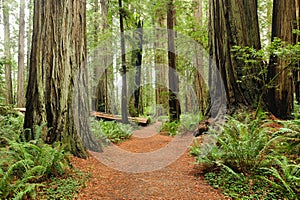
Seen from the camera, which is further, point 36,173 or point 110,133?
point 110,133

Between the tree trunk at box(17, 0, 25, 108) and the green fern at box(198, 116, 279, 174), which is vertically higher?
the tree trunk at box(17, 0, 25, 108)

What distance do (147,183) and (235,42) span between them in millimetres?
4652

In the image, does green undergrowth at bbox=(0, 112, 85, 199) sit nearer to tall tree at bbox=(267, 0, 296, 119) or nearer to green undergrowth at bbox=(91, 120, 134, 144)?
green undergrowth at bbox=(91, 120, 134, 144)

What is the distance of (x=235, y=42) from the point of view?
636cm

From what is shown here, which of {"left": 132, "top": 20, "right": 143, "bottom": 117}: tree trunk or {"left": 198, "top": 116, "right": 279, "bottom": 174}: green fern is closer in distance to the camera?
{"left": 198, "top": 116, "right": 279, "bottom": 174}: green fern

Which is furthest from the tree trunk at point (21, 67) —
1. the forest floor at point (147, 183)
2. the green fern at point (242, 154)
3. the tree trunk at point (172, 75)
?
the green fern at point (242, 154)

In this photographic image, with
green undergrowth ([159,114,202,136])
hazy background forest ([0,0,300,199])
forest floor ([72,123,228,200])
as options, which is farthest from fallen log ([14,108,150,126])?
forest floor ([72,123,228,200])

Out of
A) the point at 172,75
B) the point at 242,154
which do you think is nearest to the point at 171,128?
the point at 172,75

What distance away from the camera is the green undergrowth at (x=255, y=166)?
3.04 m

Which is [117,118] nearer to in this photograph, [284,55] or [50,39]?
[50,39]

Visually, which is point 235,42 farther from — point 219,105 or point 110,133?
point 110,133

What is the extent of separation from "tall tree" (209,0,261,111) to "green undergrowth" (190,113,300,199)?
182cm

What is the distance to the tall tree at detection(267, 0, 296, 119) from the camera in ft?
20.0

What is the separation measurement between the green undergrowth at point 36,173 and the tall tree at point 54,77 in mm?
511
